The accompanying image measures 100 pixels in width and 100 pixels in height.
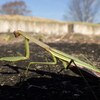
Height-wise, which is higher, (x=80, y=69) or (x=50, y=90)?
(x=80, y=69)

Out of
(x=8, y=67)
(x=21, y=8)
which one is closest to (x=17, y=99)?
(x=8, y=67)

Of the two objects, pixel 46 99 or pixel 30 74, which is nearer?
pixel 46 99

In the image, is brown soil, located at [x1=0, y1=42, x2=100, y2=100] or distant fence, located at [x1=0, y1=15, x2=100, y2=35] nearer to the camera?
brown soil, located at [x1=0, y1=42, x2=100, y2=100]

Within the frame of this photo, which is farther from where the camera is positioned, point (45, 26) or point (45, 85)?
point (45, 26)

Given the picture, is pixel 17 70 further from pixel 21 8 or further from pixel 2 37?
pixel 21 8

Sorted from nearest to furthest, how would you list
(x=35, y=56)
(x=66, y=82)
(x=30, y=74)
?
(x=66, y=82), (x=30, y=74), (x=35, y=56)

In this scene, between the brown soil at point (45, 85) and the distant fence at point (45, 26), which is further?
the distant fence at point (45, 26)

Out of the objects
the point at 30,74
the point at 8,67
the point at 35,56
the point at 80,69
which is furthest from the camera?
the point at 35,56
